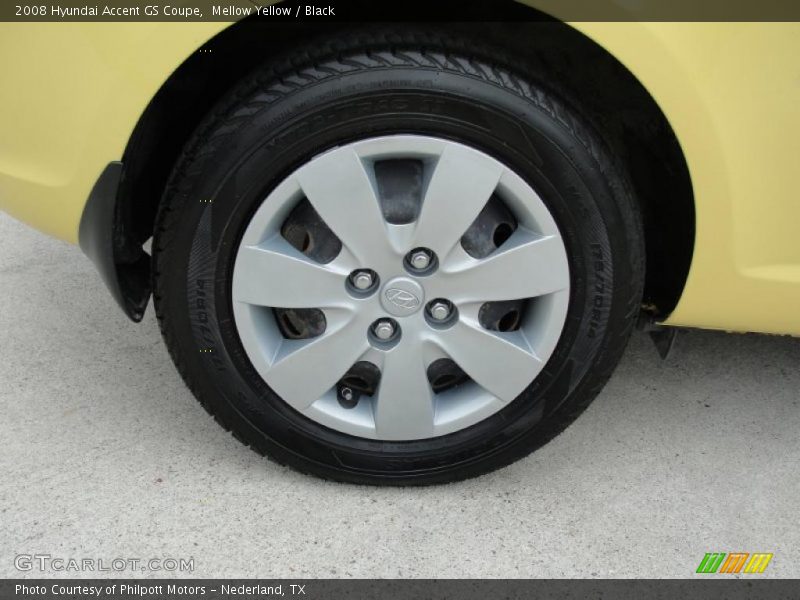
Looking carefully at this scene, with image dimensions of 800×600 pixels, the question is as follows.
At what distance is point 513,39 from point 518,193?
30cm

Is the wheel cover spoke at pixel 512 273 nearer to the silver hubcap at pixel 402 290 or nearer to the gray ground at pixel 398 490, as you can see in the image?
the silver hubcap at pixel 402 290

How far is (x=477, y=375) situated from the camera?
172 cm

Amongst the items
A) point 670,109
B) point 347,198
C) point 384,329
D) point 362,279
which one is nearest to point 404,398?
point 384,329

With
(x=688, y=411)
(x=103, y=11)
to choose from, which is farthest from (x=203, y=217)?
(x=688, y=411)

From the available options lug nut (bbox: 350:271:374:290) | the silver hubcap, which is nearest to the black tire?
the silver hubcap

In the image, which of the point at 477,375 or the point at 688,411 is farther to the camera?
the point at 688,411

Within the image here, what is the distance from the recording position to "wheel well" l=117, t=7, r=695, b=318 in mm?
1564

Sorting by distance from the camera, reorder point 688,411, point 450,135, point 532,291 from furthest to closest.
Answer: point 688,411
point 532,291
point 450,135

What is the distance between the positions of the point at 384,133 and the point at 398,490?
2.62 feet

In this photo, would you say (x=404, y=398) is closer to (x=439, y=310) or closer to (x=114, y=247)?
(x=439, y=310)

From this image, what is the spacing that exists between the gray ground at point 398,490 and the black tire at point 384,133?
136mm

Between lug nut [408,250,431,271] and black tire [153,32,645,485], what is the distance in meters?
0.23

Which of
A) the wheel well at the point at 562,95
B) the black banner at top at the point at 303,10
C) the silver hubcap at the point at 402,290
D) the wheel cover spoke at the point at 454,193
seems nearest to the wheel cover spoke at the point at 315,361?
the silver hubcap at the point at 402,290
